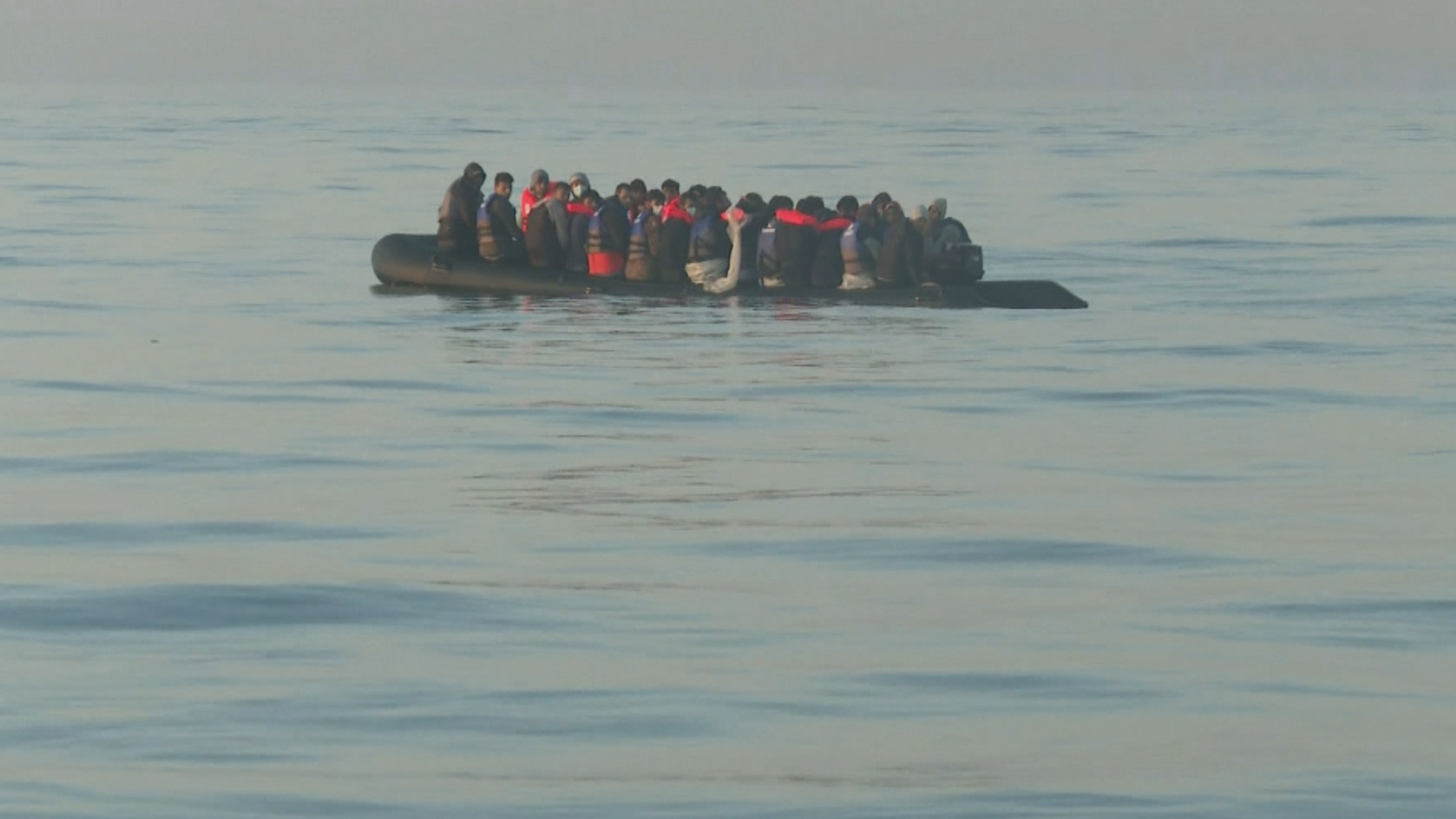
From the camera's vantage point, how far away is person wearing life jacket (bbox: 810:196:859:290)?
1155 inches

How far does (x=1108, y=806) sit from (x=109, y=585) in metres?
6.15

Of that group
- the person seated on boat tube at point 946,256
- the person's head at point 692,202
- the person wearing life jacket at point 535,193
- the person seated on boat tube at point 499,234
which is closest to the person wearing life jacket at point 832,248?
the person seated on boat tube at point 946,256

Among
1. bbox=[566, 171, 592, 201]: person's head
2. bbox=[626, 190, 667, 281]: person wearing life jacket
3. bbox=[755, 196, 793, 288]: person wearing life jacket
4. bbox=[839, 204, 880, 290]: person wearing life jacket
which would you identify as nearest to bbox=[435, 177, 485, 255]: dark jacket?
bbox=[566, 171, 592, 201]: person's head

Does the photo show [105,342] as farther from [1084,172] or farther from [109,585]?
[1084,172]

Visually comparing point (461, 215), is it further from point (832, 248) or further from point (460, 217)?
point (832, 248)

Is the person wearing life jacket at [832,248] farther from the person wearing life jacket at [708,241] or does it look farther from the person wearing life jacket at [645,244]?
the person wearing life jacket at [645,244]

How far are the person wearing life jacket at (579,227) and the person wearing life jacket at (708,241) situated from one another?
→ 1.26 meters

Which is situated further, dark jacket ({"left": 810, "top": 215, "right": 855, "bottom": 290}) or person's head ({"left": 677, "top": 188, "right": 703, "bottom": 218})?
person's head ({"left": 677, "top": 188, "right": 703, "bottom": 218})

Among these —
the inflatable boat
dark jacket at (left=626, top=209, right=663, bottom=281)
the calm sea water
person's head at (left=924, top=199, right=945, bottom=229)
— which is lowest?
the calm sea water

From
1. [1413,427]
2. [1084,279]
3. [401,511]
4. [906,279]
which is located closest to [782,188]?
[1084,279]

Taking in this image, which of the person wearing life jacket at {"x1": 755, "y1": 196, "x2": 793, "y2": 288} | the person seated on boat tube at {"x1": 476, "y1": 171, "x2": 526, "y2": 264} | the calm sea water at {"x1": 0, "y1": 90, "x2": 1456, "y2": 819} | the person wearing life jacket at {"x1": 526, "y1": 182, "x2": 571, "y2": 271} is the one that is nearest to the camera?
the calm sea water at {"x1": 0, "y1": 90, "x2": 1456, "y2": 819}

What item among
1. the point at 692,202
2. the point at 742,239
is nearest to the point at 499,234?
the point at 692,202

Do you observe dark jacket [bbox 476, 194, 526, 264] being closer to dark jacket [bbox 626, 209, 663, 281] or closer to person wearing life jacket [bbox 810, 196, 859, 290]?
dark jacket [bbox 626, 209, 663, 281]

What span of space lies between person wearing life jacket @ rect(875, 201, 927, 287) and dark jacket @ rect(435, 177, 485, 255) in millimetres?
4776
